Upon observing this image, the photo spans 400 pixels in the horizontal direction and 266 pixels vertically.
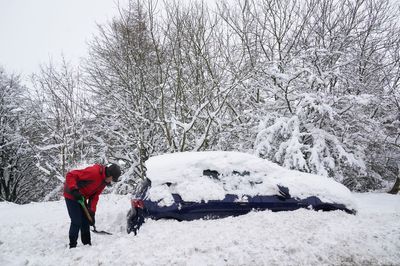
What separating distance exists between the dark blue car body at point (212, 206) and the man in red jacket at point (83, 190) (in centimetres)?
65

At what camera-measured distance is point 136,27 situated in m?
11.7

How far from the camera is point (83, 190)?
18.5 ft

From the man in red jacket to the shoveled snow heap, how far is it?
774 millimetres

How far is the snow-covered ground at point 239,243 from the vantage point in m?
4.42

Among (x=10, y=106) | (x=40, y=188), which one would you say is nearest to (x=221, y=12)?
(x=10, y=106)

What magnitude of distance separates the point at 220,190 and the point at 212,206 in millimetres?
352

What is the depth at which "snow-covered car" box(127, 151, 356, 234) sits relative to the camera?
A: 18.6ft

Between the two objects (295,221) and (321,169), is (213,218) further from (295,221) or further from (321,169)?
(321,169)

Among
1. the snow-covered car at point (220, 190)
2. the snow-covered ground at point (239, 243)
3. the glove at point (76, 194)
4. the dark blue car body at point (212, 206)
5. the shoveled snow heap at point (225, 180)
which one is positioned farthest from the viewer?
the shoveled snow heap at point (225, 180)

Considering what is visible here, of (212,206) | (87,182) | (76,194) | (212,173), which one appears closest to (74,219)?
(76,194)

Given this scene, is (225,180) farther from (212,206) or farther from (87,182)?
(87,182)

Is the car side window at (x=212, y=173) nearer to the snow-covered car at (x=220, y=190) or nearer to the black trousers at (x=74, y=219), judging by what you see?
the snow-covered car at (x=220, y=190)

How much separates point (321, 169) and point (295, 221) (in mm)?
4856

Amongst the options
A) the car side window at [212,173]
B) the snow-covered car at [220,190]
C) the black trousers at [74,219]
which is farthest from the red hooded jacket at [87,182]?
the car side window at [212,173]
